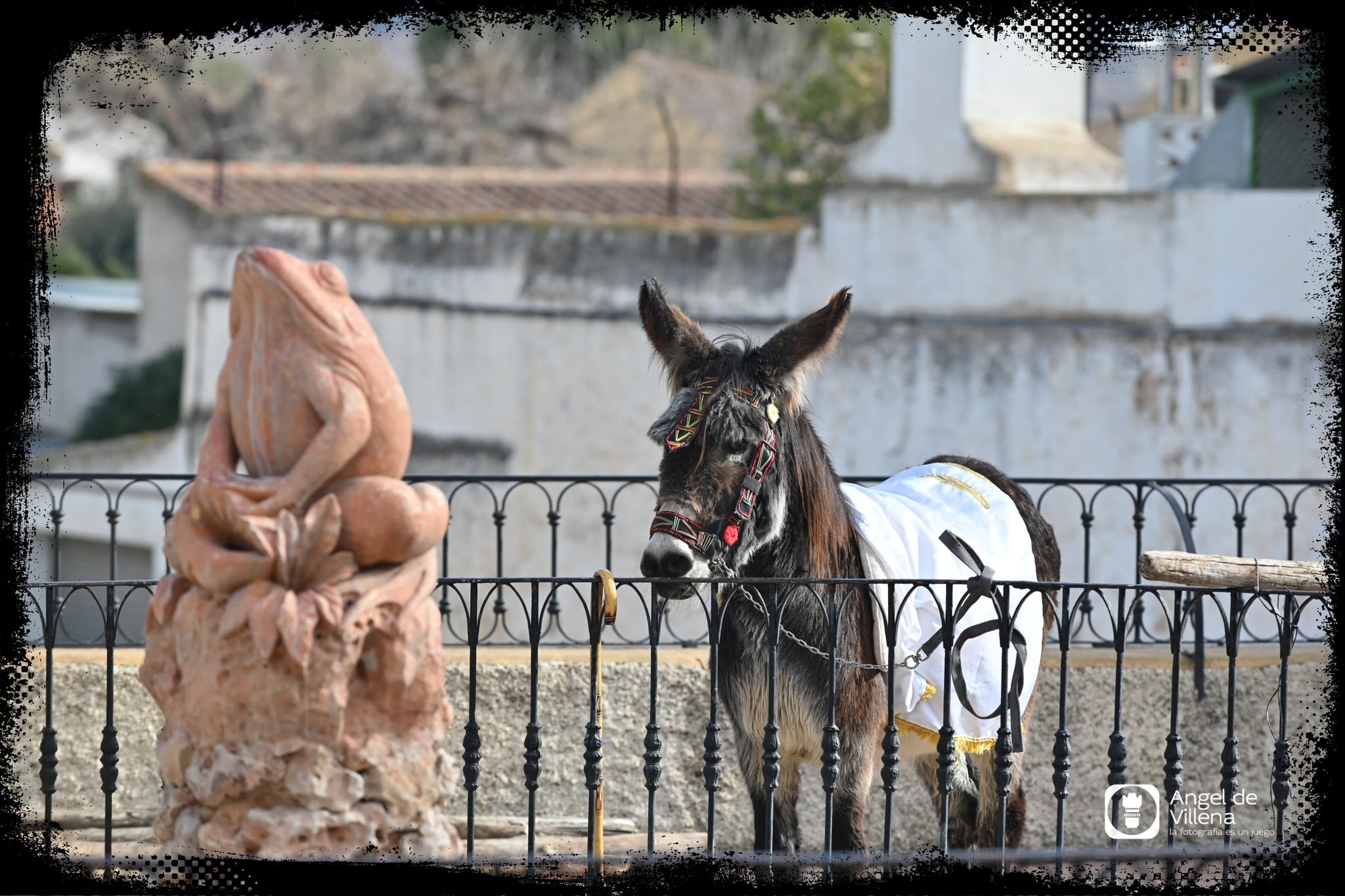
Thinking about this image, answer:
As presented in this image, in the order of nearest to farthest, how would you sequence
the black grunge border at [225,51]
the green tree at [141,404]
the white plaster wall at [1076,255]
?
the black grunge border at [225,51]
the white plaster wall at [1076,255]
the green tree at [141,404]

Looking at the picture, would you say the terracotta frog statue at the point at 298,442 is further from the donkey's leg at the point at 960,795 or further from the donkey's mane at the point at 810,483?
the donkey's leg at the point at 960,795

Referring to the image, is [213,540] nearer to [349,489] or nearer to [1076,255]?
[349,489]

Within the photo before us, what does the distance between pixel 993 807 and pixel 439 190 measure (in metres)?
13.3

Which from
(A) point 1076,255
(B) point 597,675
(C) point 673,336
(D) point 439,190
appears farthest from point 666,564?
(D) point 439,190

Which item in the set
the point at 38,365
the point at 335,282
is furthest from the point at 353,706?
the point at 38,365

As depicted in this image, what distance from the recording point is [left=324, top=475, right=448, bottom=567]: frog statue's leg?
351cm

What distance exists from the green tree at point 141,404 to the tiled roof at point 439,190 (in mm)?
3224

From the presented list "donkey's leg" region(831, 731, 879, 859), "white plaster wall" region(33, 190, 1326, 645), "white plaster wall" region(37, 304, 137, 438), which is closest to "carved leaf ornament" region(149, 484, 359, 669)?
"donkey's leg" region(831, 731, 879, 859)

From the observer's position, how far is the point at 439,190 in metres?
17.5

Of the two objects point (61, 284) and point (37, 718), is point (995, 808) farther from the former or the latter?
point (61, 284)

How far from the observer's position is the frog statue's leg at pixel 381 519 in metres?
3.51

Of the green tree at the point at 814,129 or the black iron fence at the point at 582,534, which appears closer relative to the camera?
the black iron fence at the point at 582,534

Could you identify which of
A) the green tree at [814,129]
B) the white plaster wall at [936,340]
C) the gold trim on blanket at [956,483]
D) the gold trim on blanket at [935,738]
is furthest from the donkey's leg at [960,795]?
the green tree at [814,129]

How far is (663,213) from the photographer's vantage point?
16938 mm
